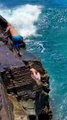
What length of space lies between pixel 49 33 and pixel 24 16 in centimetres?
577

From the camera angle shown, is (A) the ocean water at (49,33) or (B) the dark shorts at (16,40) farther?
(A) the ocean water at (49,33)

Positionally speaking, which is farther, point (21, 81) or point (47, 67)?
point (47, 67)

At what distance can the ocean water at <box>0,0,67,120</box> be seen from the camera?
3238 centimetres

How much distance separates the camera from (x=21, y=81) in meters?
20.8

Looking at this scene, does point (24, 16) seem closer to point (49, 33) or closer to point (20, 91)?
point (49, 33)

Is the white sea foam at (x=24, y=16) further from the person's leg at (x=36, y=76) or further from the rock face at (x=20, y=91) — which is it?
the rock face at (x=20, y=91)

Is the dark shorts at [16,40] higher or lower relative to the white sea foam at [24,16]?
higher

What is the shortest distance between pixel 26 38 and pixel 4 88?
73.2ft

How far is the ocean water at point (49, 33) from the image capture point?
32.4m

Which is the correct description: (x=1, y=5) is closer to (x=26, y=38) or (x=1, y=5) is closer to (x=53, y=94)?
(x=26, y=38)

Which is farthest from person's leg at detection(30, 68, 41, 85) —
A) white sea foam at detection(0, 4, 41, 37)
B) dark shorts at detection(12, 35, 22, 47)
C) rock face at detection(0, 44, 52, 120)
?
white sea foam at detection(0, 4, 41, 37)

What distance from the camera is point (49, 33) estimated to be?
43.6m

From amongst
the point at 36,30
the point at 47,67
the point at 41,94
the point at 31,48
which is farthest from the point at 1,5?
the point at 41,94

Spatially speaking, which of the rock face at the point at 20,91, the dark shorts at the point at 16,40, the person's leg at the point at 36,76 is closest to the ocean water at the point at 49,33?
the dark shorts at the point at 16,40
